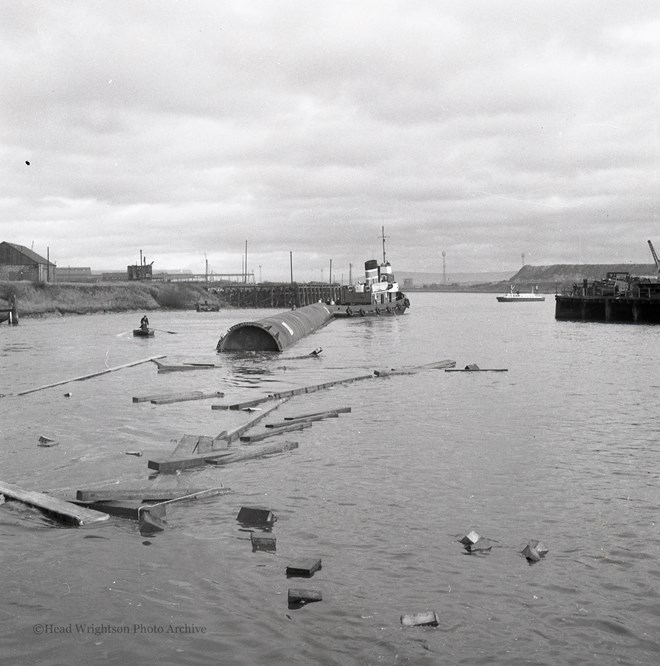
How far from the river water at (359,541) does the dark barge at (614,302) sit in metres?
57.9

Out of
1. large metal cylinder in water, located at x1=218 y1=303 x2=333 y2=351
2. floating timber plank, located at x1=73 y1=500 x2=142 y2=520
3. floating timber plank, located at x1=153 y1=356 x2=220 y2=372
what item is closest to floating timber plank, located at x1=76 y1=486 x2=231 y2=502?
floating timber plank, located at x1=73 y1=500 x2=142 y2=520

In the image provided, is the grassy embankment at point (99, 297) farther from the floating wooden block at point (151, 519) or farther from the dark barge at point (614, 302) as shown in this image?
the floating wooden block at point (151, 519)

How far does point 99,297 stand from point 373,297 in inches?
1770

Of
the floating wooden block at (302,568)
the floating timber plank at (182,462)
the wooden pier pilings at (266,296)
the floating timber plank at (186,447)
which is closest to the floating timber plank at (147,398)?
the floating timber plank at (186,447)

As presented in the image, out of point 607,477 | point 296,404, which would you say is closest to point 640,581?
point 607,477

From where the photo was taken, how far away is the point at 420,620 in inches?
289

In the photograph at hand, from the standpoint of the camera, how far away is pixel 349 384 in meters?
26.7

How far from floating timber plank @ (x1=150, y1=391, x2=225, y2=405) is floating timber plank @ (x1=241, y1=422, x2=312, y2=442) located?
5516 mm

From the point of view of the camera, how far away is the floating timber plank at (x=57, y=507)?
9.94 meters

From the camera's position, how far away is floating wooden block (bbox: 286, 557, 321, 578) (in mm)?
8422

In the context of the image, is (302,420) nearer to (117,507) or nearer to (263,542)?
(117,507)

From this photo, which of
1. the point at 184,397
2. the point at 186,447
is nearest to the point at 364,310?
the point at 184,397

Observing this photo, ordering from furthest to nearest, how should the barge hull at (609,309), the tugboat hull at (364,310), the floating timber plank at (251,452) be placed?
1. the tugboat hull at (364,310)
2. the barge hull at (609,309)
3. the floating timber plank at (251,452)

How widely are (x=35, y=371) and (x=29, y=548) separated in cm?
2362
